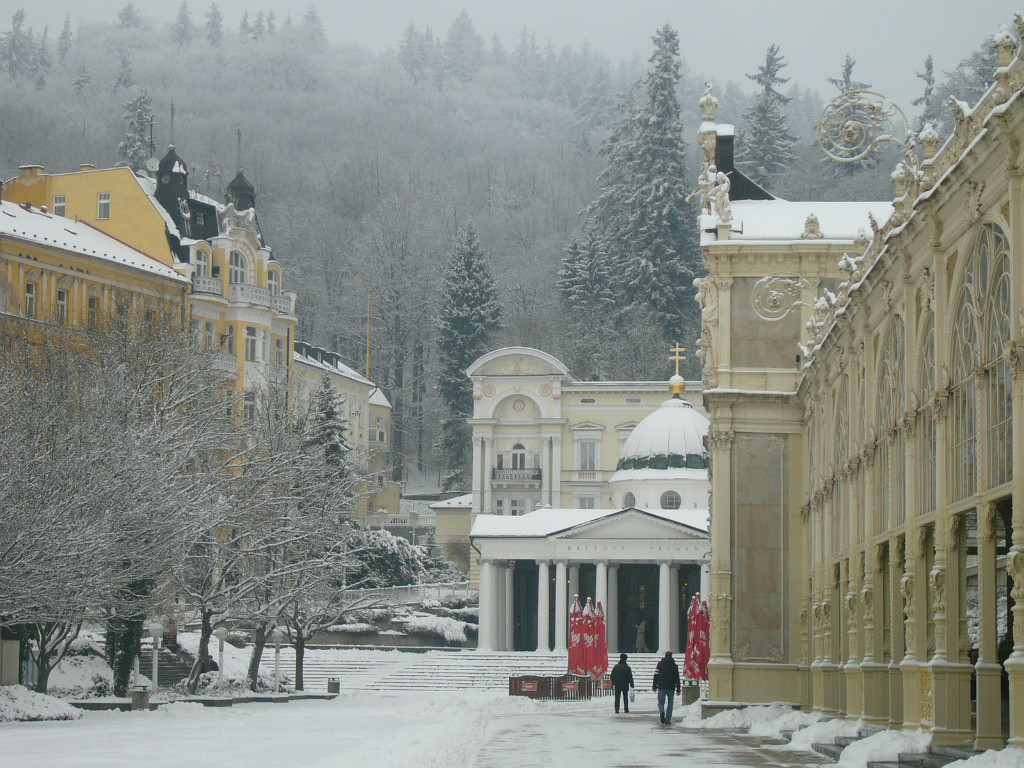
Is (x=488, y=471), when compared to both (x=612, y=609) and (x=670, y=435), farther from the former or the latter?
(x=612, y=609)

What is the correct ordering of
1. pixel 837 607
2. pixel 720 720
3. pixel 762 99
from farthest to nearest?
1. pixel 762 99
2. pixel 720 720
3. pixel 837 607

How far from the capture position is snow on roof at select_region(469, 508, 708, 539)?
86500mm

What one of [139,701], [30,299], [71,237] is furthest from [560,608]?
[139,701]

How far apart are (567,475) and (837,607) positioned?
8201 cm

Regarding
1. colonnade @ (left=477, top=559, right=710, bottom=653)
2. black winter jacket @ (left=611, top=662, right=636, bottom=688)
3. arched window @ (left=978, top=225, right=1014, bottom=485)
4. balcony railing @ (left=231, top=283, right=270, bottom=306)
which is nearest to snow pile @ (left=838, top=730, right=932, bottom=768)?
arched window @ (left=978, top=225, right=1014, bottom=485)

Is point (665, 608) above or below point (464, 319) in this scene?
below

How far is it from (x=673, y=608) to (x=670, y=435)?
11731 mm

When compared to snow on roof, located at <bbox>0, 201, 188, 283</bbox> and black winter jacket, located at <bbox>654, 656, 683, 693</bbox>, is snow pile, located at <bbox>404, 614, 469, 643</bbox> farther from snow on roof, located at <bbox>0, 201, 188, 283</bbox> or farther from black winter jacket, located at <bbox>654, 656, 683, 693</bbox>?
black winter jacket, located at <bbox>654, 656, 683, 693</bbox>

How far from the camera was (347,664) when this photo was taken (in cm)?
7750

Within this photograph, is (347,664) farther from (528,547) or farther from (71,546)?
(71,546)

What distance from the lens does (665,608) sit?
84.7 metres

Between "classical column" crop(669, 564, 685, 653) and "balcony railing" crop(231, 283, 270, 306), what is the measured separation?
26.6 meters

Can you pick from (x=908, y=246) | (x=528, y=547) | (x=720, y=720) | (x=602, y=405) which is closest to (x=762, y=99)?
(x=602, y=405)

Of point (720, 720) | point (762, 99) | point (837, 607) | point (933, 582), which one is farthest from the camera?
point (762, 99)
